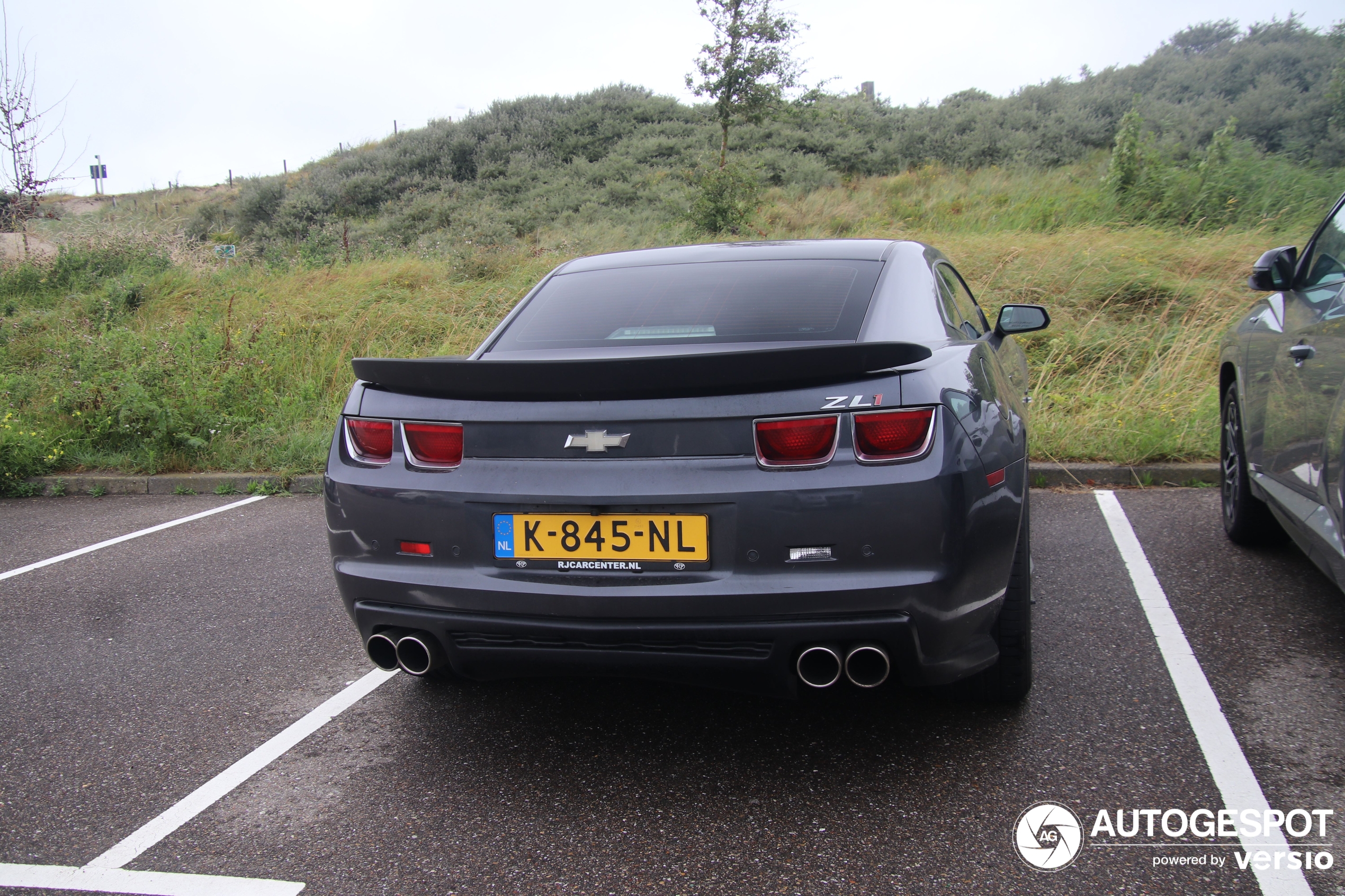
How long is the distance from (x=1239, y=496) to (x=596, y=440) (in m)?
3.39

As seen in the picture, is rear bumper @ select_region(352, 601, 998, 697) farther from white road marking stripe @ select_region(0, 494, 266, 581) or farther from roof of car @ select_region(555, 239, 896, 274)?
white road marking stripe @ select_region(0, 494, 266, 581)

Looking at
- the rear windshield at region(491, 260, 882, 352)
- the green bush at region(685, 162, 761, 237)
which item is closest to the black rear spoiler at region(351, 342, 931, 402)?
the rear windshield at region(491, 260, 882, 352)

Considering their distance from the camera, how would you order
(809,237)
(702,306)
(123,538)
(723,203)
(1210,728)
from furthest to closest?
(809,237), (723,203), (123,538), (702,306), (1210,728)

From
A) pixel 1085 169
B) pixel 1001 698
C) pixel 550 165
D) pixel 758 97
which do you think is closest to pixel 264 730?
pixel 1001 698

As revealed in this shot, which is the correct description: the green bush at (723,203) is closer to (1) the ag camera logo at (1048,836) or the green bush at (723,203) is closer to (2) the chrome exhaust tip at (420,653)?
(2) the chrome exhaust tip at (420,653)

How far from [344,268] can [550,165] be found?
13.6 metres

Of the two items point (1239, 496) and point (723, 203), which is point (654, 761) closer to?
point (1239, 496)

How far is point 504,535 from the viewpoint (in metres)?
2.27

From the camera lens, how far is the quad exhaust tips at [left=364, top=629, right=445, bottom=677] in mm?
2395

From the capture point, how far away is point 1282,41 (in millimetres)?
21047

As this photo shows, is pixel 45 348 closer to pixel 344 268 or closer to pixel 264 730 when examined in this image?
pixel 344 268

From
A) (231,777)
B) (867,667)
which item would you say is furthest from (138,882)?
(867,667)

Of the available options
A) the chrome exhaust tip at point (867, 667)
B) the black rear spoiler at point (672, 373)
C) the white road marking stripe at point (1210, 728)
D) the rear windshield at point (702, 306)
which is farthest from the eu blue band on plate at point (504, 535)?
the white road marking stripe at point (1210, 728)

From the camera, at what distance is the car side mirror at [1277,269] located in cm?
351
